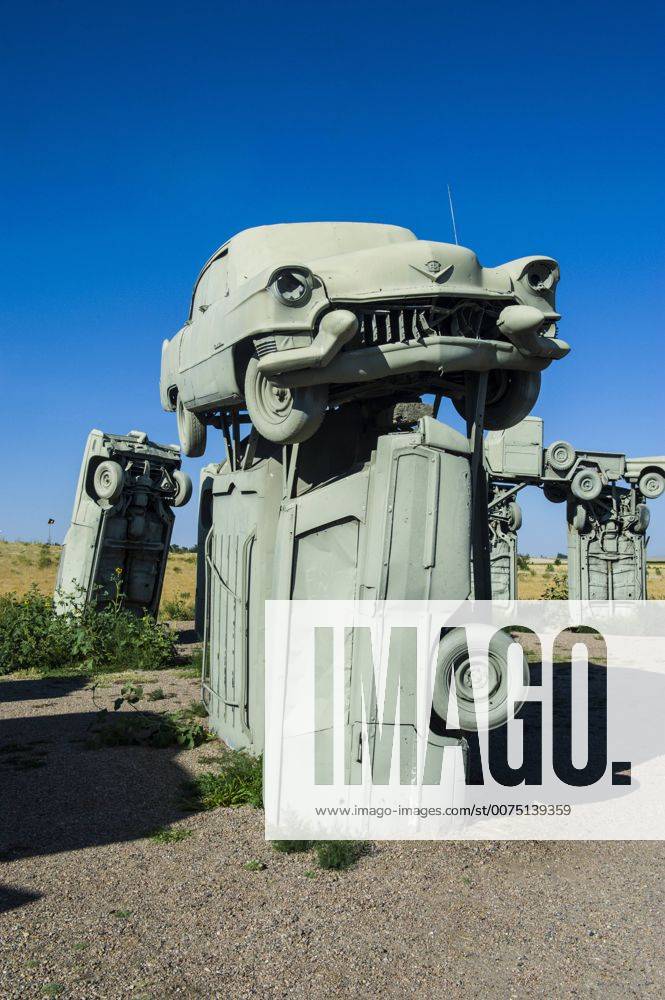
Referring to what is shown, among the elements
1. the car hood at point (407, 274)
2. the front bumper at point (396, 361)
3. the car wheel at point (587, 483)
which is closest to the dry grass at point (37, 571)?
the car wheel at point (587, 483)

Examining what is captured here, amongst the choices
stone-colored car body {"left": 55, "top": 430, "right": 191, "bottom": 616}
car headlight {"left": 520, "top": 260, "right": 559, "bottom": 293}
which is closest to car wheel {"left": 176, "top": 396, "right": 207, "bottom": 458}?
car headlight {"left": 520, "top": 260, "right": 559, "bottom": 293}

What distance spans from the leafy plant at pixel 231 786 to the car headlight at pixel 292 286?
3.72 m

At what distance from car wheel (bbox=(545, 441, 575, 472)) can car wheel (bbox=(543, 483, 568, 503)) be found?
709mm

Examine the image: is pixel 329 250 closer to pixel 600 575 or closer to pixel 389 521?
pixel 389 521

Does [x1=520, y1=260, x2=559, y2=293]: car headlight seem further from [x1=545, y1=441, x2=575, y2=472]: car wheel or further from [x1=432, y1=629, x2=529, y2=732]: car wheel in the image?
[x1=545, y1=441, x2=575, y2=472]: car wheel

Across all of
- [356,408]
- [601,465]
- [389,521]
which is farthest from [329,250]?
→ [601,465]

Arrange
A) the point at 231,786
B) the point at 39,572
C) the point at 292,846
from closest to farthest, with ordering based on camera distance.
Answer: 1. the point at 292,846
2. the point at 231,786
3. the point at 39,572

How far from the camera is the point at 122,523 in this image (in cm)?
1485

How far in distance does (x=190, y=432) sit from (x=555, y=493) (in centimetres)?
1301

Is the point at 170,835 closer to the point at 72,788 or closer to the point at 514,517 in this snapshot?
the point at 72,788

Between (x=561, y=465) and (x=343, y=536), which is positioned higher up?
(x=561, y=465)

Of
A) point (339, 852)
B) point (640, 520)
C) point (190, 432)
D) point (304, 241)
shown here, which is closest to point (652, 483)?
point (640, 520)

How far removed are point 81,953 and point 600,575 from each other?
1715cm

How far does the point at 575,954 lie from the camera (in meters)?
4.38
